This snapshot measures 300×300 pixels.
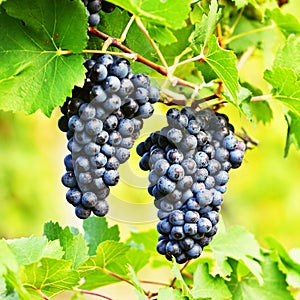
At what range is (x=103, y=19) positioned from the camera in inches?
43.4

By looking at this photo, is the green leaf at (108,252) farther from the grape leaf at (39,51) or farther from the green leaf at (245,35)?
the green leaf at (245,35)

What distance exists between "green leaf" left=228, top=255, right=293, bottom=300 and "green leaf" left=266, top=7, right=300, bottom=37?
565 mm

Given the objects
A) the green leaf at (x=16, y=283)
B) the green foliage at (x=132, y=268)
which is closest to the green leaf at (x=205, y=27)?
the green foliage at (x=132, y=268)

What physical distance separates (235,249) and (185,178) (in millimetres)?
314

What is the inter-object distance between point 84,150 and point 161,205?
0.55 feet

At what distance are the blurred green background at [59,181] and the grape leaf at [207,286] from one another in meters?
1.44

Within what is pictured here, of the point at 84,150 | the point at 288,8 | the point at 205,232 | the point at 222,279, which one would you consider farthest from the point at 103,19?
the point at 288,8

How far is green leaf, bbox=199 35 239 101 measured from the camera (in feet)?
3.48

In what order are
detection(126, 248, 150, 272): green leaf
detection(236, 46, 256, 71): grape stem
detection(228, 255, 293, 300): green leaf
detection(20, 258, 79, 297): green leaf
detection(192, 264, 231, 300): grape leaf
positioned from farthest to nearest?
detection(236, 46, 256, 71): grape stem < detection(126, 248, 150, 272): green leaf < detection(228, 255, 293, 300): green leaf < detection(192, 264, 231, 300): grape leaf < detection(20, 258, 79, 297): green leaf

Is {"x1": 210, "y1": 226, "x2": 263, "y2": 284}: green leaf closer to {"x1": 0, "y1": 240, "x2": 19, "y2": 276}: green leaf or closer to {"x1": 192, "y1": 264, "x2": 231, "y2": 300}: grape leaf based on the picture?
{"x1": 192, "y1": 264, "x2": 231, "y2": 300}: grape leaf

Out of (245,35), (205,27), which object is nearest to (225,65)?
(205,27)

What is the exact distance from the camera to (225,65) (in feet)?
3.52

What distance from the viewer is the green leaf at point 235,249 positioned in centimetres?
130

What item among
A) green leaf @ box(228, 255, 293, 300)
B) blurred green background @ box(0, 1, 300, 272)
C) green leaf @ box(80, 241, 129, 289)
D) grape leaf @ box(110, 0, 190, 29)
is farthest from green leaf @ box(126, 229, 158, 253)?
blurred green background @ box(0, 1, 300, 272)
